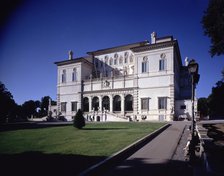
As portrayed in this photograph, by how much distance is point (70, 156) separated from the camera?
918 centimetres

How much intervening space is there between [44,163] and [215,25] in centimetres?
2304

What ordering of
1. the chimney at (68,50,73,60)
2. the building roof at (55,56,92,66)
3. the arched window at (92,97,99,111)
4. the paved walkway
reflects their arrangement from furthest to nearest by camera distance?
the chimney at (68,50,73,60)
the building roof at (55,56,92,66)
the arched window at (92,97,99,111)
the paved walkway

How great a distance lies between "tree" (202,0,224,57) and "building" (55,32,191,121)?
16378 millimetres

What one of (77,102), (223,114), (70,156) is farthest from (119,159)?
(223,114)

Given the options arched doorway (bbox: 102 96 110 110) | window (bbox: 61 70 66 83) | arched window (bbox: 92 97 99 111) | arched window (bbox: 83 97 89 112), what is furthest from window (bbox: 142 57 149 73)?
window (bbox: 61 70 66 83)

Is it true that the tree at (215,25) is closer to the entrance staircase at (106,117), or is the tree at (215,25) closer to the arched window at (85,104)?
the entrance staircase at (106,117)

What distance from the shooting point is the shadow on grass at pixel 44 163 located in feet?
22.8

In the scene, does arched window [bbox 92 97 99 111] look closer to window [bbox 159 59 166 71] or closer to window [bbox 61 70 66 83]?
window [bbox 61 70 66 83]

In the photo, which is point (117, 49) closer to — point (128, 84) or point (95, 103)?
point (128, 84)

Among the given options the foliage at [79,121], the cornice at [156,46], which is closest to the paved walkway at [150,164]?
the foliage at [79,121]

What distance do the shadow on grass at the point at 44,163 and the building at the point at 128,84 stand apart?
33257 millimetres

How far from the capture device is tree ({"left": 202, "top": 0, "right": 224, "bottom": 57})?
22.3m

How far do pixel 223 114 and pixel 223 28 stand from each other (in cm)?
4410

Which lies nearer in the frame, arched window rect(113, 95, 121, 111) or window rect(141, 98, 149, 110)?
window rect(141, 98, 149, 110)
